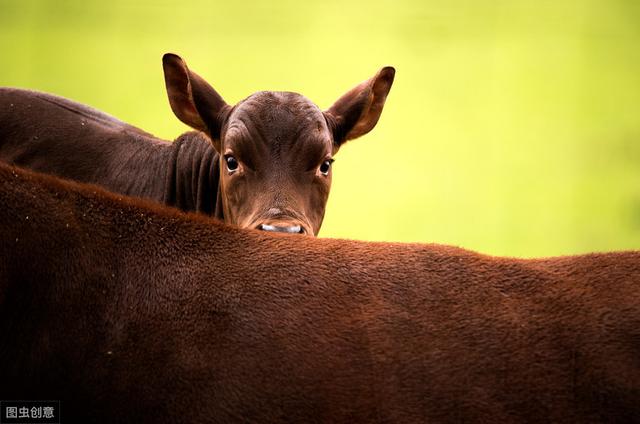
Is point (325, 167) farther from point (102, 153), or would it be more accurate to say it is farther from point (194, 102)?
point (102, 153)

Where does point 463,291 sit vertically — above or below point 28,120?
below

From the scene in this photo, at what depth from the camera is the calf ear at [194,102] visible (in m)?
3.09

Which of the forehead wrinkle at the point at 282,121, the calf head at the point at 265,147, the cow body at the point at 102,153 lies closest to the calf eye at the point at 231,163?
the calf head at the point at 265,147

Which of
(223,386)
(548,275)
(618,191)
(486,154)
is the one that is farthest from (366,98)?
(618,191)

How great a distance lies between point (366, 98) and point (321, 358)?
195cm

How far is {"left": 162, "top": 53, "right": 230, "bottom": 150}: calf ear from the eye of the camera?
3.09m

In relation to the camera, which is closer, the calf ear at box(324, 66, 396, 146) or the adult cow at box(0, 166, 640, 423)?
the adult cow at box(0, 166, 640, 423)

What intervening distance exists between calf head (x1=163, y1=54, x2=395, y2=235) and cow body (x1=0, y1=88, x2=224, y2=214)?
6.5 inches

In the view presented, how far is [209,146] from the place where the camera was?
→ 324cm

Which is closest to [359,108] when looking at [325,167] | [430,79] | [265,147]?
[325,167]

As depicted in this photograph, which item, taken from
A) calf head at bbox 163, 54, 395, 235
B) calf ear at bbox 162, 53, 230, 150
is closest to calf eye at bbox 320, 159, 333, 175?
calf head at bbox 163, 54, 395, 235

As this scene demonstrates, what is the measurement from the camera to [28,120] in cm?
314

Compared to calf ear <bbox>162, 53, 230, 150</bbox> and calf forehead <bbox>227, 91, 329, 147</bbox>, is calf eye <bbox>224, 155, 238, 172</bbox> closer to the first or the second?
calf forehead <bbox>227, 91, 329, 147</bbox>

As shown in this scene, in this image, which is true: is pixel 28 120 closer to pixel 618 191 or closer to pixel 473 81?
pixel 473 81
